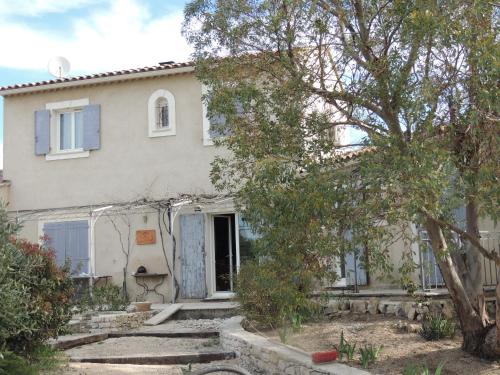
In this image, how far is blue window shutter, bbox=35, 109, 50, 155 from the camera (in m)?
17.0

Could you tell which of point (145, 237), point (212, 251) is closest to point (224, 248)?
point (212, 251)

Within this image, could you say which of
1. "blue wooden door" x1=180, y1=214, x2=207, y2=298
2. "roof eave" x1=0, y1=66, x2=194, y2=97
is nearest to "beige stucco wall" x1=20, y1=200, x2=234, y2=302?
"blue wooden door" x1=180, y1=214, x2=207, y2=298

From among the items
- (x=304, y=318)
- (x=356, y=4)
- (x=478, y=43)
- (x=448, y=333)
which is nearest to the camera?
(x=478, y=43)

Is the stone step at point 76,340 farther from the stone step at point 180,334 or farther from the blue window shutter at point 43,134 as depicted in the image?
the blue window shutter at point 43,134

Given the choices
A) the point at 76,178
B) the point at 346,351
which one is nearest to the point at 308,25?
the point at 346,351

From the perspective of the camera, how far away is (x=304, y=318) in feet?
33.3

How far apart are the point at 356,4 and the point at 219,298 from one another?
31.5 ft

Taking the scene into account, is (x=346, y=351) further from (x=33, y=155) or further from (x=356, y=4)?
(x=33, y=155)

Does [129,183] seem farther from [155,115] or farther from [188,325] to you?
[188,325]

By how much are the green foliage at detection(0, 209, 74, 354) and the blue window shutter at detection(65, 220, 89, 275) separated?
313 inches

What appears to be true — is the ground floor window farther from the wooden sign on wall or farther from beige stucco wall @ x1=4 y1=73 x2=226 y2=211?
the wooden sign on wall

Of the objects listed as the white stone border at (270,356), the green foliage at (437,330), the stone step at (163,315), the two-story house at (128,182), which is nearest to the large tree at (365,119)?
the green foliage at (437,330)

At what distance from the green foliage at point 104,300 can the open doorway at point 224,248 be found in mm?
2407

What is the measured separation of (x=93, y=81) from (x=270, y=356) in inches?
425
